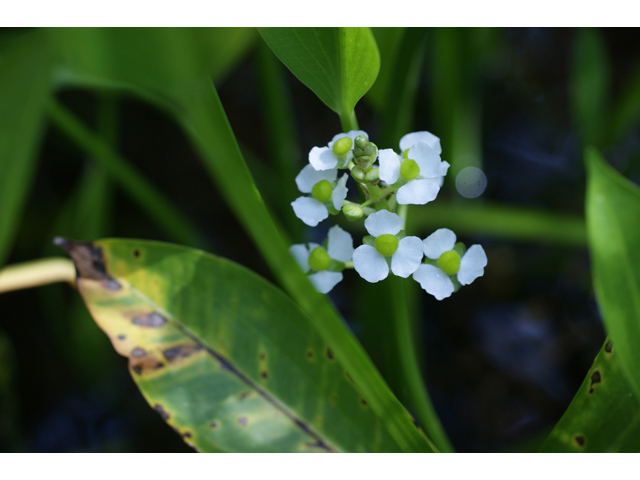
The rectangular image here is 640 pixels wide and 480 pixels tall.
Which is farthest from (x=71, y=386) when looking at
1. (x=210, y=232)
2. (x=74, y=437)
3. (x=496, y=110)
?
(x=496, y=110)

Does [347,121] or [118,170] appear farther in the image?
[118,170]

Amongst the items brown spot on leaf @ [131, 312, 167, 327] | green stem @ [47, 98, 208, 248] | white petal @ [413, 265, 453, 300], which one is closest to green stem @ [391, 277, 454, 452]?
white petal @ [413, 265, 453, 300]

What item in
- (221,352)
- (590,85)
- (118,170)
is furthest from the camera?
(590,85)

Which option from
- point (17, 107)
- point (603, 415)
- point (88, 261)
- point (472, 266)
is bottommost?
point (603, 415)

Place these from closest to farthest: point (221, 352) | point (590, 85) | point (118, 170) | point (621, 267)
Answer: point (621, 267)
point (221, 352)
point (118, 170)
point (590, 85)

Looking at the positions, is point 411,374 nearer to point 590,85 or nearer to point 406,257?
point 406,257

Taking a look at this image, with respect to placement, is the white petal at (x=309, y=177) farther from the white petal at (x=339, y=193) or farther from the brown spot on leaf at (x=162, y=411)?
the brown spot on leaf at (x=162, y=411)

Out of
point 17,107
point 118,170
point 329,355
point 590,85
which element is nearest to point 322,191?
point 329,355
